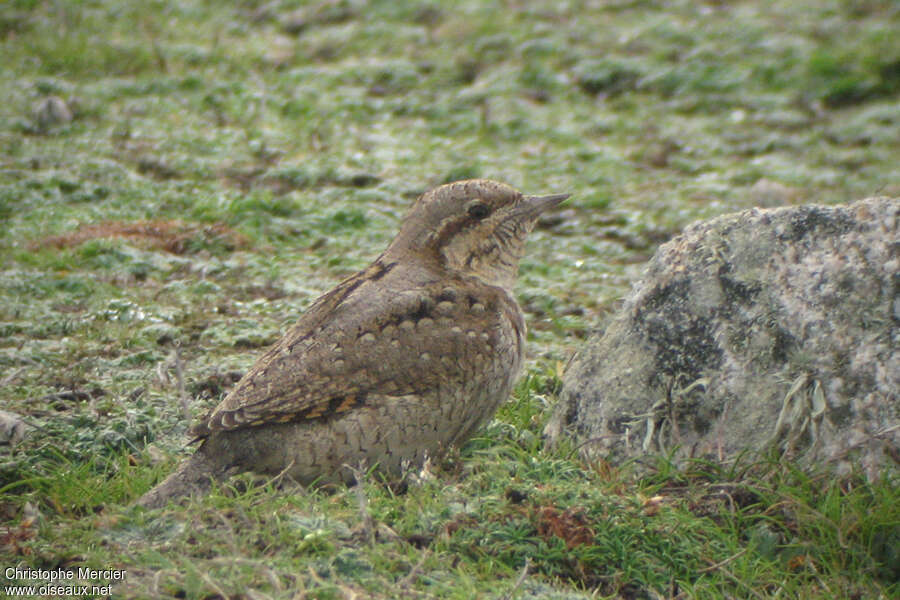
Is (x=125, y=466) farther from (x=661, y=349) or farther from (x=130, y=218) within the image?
(x=130, y=218)

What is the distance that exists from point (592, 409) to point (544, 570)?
1083mm

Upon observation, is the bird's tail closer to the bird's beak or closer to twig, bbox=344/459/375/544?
twig, bbox=344/459/375/544

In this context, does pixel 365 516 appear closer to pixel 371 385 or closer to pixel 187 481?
pixel 371 385

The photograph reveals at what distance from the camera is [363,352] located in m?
4.55

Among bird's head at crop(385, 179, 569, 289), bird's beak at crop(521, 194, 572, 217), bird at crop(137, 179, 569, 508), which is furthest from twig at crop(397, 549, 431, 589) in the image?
bird's beak at crop(521, 194, 572, 217)

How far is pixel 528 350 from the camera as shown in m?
6.31

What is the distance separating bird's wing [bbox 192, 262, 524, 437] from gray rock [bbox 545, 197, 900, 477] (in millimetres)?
593

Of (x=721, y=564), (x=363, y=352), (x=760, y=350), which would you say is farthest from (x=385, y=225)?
(x=721, y=564)

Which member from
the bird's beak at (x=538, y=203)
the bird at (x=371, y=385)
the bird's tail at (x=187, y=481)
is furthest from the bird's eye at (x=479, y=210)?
the bird's tail at (x=187, y=481)

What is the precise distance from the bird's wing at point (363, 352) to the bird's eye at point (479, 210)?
47 cm

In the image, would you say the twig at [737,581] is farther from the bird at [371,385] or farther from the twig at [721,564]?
the bird at [371,385]

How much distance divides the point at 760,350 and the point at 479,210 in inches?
57.4

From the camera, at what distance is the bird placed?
4.39m

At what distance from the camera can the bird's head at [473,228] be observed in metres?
5.21
